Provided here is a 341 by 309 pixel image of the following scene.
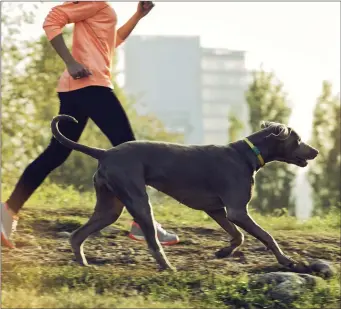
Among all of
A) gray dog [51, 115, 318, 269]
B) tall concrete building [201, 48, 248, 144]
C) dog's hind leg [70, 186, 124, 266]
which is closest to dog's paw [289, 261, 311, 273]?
gray dog [51, 115, 318, 269]

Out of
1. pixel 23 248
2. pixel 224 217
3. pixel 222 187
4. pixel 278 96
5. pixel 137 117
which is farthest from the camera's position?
pixel 137 117

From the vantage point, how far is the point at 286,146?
456cm

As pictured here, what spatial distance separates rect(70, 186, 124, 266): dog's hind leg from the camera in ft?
14.2

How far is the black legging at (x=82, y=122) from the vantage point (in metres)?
4.70

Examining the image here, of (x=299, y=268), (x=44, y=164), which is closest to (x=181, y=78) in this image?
(x=44, y=164)

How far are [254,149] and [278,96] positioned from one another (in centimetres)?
719

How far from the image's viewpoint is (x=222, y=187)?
14.2 ft

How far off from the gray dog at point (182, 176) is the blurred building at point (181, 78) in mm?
34659

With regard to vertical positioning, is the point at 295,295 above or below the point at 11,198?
below

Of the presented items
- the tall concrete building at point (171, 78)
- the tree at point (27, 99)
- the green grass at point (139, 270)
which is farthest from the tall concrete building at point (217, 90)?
the green grass at point (139, 270)

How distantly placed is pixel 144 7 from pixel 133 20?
7.3 inches

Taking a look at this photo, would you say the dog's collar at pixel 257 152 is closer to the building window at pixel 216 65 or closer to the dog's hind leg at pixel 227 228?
the dog's hind leg at pixel 227 228

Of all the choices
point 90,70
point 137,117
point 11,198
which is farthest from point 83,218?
point 137,117

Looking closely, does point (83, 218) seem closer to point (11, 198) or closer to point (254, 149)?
point (11, 198)
